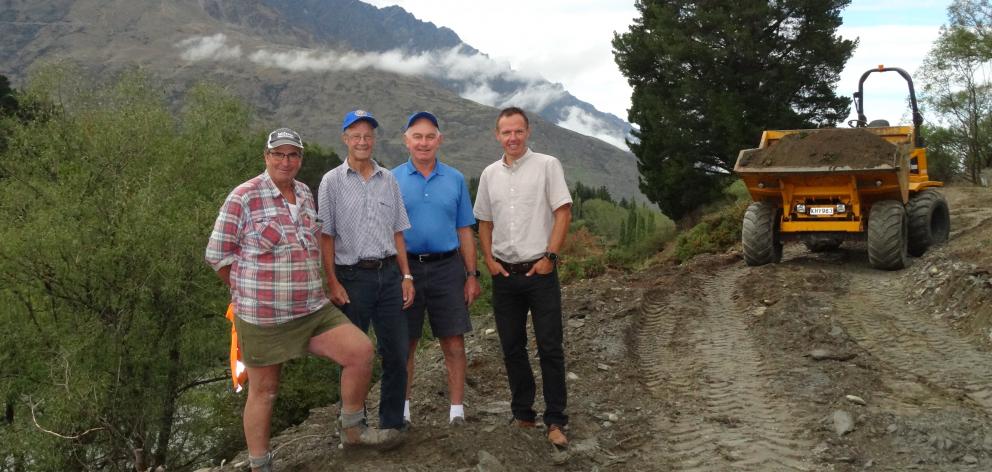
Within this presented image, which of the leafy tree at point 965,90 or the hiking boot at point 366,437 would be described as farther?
the leafy tree at point 965,90

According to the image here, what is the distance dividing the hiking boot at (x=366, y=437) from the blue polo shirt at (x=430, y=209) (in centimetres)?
104

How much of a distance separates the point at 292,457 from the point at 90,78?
75.6ft

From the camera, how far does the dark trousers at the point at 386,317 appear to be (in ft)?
13.4

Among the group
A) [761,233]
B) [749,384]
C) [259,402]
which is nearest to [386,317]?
[259,402]

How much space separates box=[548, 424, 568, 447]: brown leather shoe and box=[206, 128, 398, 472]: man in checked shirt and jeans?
1.37 metres

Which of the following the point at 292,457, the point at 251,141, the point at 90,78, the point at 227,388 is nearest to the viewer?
the point at 292,457

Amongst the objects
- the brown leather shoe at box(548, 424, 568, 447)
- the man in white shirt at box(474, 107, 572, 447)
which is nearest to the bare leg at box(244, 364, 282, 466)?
the man in white shirt at box(474, 107, 572, 447)

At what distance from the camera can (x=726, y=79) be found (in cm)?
2409

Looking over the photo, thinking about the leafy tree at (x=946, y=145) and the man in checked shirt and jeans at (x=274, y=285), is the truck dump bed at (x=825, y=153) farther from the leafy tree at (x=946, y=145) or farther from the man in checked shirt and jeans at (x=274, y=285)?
the leafy tree at (x=946, y=145)

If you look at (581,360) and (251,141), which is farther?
(251,141)

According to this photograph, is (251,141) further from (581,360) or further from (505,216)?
(505,216)

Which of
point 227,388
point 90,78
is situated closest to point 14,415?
point 227,388

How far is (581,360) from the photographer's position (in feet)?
22.8

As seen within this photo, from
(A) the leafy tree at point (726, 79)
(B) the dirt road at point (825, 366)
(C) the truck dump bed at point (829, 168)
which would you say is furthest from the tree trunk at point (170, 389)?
(A) the leafy tree at point (726, 79)
